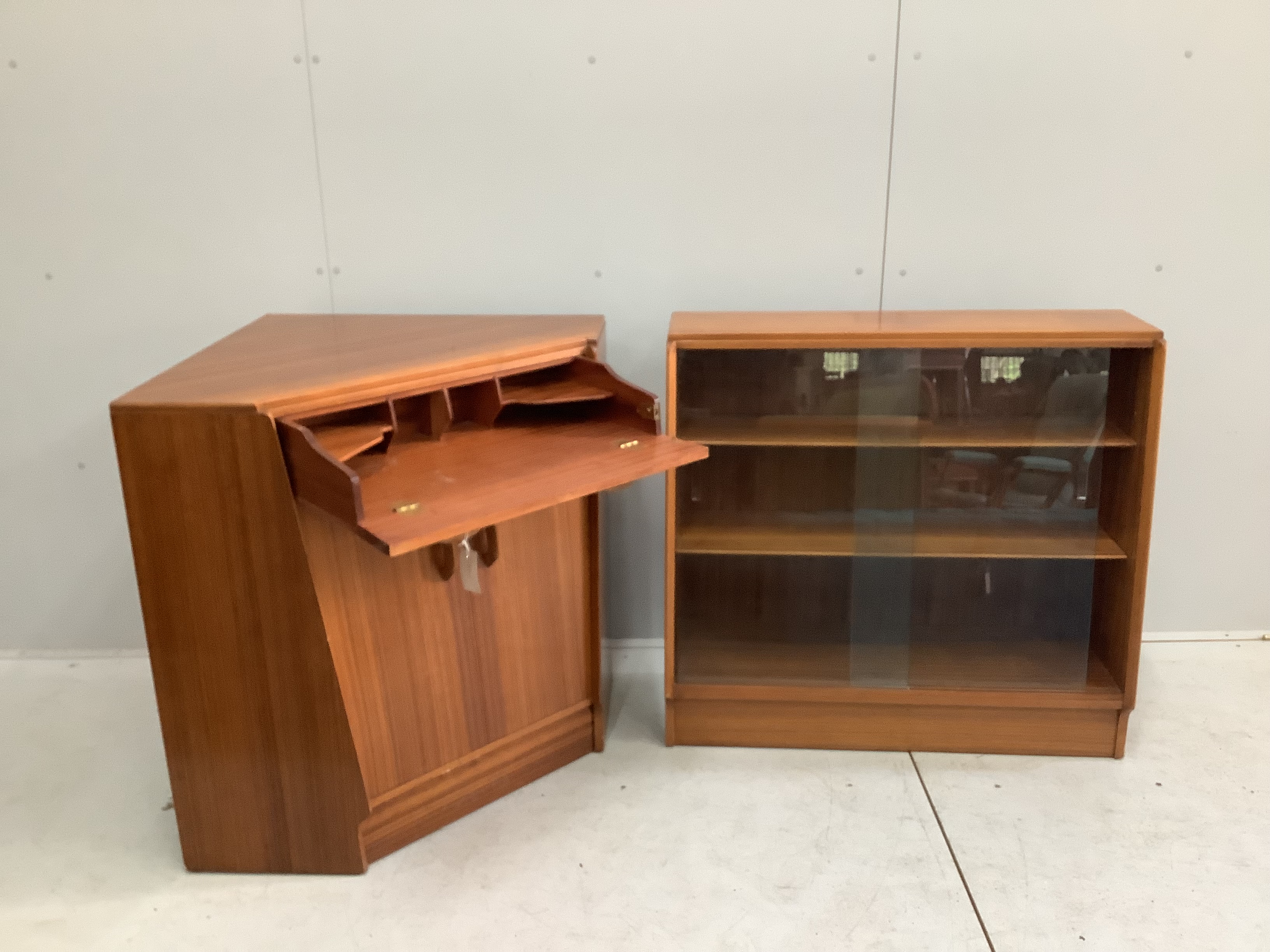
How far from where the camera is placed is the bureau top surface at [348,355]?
174cm

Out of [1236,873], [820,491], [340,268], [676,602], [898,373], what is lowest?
[1236,873]

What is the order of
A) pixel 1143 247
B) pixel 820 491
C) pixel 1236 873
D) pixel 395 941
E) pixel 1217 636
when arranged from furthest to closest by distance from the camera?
pixel 1217 636, pixel 1143 247, pixel 820 491, pixel 1236 873, pixel 395 941

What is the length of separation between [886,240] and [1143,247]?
669 millimetres

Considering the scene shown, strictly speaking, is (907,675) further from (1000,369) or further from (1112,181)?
(1112,181)

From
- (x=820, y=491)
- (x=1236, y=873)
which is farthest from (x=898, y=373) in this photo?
(x=1236, y=873)

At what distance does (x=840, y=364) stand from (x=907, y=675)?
78cm

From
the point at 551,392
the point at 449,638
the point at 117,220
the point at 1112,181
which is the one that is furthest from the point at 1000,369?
the point at 117,220

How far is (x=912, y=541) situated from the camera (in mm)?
2344

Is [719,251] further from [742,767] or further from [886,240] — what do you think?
[742,767]

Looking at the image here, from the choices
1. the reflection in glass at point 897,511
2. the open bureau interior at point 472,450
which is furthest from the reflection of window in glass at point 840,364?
the open bureau interior at point 472,450

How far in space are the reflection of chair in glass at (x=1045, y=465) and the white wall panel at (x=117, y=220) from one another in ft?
5.52

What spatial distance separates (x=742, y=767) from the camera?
2338 mm

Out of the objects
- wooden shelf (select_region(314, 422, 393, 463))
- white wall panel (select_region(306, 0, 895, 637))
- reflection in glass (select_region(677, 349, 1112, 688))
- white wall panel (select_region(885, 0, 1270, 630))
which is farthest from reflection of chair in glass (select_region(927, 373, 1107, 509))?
wooden shelf (select_region(314, 422, 393, 463))

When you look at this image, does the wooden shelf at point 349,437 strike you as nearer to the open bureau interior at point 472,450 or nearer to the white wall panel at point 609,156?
the open bureau interior at point 472,450
